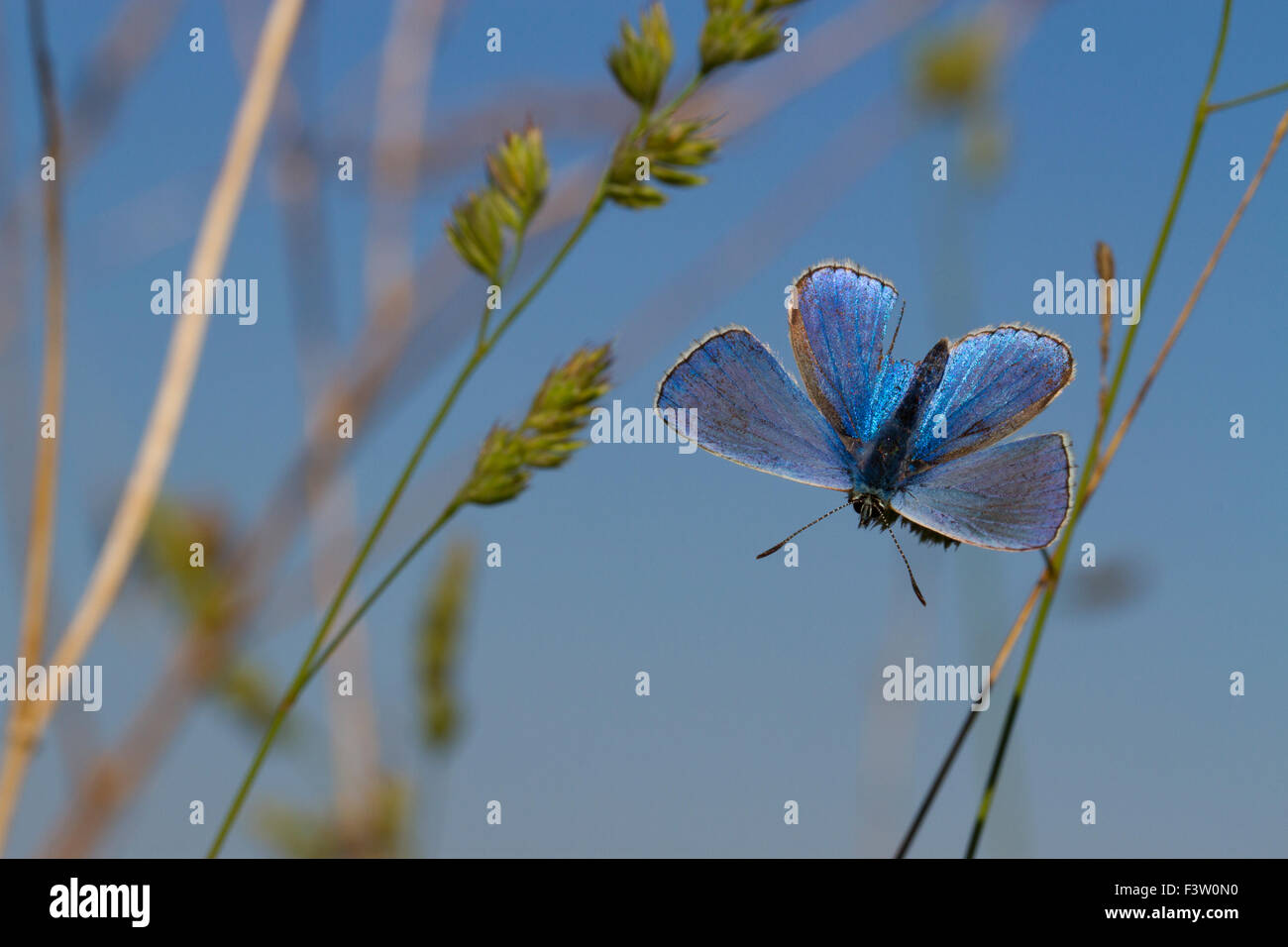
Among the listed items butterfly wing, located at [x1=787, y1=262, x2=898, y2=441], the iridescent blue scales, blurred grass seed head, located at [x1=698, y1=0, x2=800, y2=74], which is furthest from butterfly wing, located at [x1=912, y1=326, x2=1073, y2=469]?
blurred grass seed head, located at [x1=698, y1=0, x2=800, y2=74]

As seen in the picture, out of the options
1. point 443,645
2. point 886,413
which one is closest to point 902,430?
point 886,413

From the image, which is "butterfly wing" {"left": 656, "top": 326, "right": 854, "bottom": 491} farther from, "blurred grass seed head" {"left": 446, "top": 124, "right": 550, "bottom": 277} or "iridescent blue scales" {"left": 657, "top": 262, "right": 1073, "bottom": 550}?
"blurred grass seed head" {"left": 446, "top": 124, "right": 550, "bottom": 277}

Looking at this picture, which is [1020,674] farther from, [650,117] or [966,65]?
[966,65]

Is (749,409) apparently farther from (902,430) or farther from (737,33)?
(737,33)

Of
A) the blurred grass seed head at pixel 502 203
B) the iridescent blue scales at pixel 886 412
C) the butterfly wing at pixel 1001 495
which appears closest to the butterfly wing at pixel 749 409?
the iridescent blue scales at pixel 886 412

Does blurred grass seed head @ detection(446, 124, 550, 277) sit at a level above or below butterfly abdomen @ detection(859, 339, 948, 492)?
above

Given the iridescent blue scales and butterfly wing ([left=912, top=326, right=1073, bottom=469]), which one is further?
butterfly wing ([left=912, top=326, right=1073, bottom=469])

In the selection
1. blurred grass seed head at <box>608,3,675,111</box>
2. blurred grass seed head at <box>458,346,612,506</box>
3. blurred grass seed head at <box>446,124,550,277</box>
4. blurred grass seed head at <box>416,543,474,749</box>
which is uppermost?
blurred grass seed head at <box>608,3,675,111</box>
